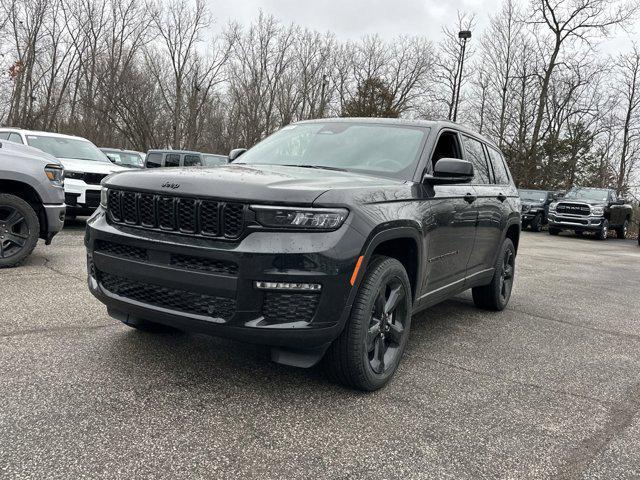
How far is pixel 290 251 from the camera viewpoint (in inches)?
107

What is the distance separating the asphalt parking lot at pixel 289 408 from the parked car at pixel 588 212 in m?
17.2

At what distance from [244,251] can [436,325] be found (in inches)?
113

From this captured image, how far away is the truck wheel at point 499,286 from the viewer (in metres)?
5.65

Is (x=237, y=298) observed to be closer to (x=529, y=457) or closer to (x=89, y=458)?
(x=89, y=458)

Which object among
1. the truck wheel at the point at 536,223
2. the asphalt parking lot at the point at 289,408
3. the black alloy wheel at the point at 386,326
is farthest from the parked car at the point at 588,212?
the black alloy wheel at the point at 386,326

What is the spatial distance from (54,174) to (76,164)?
151 inches

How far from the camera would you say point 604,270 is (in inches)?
418

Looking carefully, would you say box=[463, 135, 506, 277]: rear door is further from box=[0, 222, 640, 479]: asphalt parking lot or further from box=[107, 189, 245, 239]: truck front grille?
box=[107, 189, 245, 239]: truck front grille

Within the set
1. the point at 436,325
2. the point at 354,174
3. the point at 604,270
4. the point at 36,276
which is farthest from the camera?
the point at 604,270

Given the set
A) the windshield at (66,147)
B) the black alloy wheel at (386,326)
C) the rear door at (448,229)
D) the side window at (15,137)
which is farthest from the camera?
Result: the windshield at (66,147)

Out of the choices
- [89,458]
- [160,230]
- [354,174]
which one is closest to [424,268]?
[354,174]

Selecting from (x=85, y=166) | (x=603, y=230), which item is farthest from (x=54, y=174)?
(x=603, y=230)

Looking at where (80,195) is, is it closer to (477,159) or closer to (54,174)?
(54,174)

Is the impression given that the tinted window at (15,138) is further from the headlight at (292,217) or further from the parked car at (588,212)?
the parked car at (588,212)
